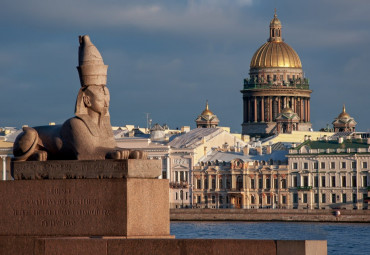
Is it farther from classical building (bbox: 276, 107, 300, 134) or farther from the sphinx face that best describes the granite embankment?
the sphinx face

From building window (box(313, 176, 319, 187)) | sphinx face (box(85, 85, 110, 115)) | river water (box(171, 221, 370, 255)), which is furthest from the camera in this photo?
building window (box(313, 176, 319, 187))

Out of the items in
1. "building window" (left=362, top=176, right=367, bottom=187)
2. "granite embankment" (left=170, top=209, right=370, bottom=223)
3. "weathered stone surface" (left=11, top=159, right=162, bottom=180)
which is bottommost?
"weathered stone surface" (left=11, top=159, right=162, bottom=180)

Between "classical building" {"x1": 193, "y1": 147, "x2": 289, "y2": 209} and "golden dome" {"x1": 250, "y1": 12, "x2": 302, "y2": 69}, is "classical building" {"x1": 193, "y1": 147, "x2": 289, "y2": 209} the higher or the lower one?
the lower one

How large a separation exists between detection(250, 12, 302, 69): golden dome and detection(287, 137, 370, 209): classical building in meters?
38.2

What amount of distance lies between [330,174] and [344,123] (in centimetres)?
3180

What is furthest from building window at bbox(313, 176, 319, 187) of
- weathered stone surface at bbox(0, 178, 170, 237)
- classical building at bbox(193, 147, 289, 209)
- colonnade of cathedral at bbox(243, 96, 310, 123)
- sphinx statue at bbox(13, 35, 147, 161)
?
weathered stone surface at bbox(0, 178, 170, 237)

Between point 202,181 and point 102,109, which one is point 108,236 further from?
point 202,181

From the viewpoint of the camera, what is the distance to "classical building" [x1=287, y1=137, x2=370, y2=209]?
74625 mm

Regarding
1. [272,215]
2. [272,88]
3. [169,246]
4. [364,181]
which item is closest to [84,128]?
[169,246]

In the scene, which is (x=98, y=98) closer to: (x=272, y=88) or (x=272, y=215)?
(x=272, y=215)

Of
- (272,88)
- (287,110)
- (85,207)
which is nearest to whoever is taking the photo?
(85,207)

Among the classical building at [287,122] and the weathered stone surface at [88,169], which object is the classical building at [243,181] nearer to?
the classical building at [287,122]

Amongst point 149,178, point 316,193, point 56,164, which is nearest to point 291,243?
point 149,178

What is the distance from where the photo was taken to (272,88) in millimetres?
113875
